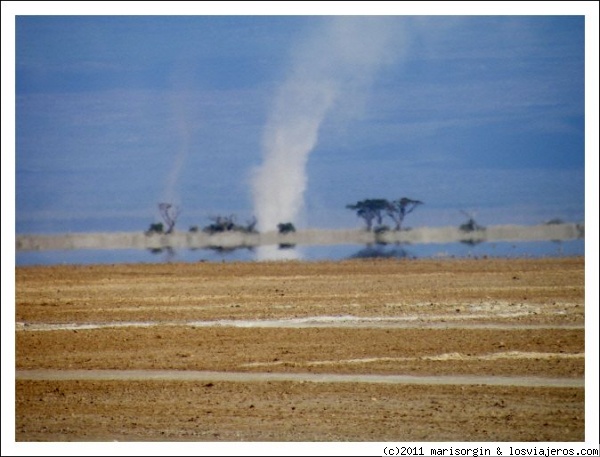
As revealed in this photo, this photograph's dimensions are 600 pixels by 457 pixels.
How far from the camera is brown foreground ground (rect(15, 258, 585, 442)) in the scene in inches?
354

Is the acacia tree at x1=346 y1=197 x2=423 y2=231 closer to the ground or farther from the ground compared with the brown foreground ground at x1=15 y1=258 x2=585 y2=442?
farther from the ground

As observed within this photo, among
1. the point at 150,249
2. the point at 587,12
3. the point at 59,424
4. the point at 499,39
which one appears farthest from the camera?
the point at 150,249

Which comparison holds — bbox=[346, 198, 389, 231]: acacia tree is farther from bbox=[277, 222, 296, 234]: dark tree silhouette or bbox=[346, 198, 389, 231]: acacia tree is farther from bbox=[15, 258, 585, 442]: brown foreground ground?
bbox=[15, 258, 585, 442]: brown foreground ground

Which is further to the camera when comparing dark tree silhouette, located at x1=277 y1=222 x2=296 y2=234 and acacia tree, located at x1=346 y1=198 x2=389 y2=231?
dark tree silhouette, located at x1=277 y1=222 x2=296 y2=234

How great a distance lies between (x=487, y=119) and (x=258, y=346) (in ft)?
13.4

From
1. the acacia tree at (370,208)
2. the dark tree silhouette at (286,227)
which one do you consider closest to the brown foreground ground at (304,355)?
the dark tree silhouette at (286,227)

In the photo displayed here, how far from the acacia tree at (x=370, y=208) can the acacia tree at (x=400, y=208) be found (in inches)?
4.1

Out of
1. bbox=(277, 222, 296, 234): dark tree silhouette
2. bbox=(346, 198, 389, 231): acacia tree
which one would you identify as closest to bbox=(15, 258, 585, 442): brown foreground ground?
bbox=(277, 222, 296, 234): dark tree silhouette

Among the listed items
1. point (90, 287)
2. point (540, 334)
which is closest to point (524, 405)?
point (540, 334)

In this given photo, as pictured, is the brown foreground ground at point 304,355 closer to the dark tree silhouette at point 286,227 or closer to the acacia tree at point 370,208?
the dark tree silhouette at point 286,227

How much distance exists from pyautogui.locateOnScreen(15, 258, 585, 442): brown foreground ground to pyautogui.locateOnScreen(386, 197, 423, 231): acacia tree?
1.19 m

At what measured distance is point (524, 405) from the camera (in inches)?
360

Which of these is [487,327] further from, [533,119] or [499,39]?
[499,39]

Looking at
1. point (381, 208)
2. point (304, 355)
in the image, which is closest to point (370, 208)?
point (381, 208)
